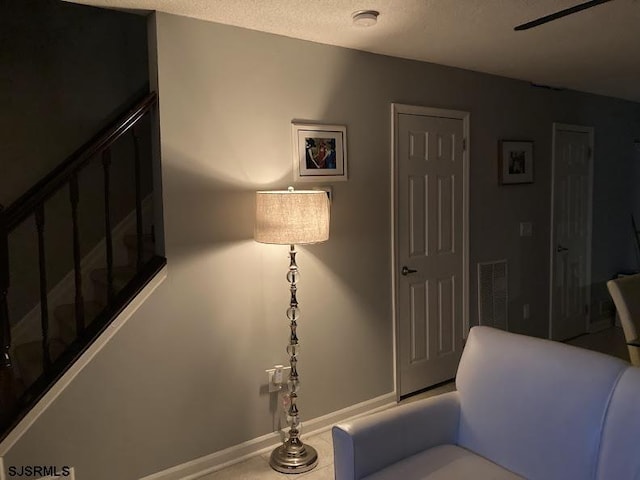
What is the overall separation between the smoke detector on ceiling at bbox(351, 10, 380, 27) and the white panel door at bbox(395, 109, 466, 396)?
900 mm

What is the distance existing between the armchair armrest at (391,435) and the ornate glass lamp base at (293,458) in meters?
0.81

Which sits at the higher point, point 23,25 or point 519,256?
point 23,25

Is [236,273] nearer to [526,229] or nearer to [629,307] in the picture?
[629,307]

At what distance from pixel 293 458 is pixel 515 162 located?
291cm

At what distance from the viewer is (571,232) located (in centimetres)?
472

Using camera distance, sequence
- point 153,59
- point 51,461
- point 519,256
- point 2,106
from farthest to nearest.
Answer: point 519,256 < point 2,106 < point 153,59 < point 51,461

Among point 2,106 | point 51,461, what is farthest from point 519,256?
point 2,106

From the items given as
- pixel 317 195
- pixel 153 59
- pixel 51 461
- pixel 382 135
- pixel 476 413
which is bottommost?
pixel 51 461

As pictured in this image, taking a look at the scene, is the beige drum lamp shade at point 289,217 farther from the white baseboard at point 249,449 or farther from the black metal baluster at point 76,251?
the white baseboard at point 249,449

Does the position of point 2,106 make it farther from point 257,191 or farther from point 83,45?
point 257,191

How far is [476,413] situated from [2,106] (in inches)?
→ 120

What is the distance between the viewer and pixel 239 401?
272 cm

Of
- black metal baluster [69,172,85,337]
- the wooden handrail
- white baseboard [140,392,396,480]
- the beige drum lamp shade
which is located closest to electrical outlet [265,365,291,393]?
white baseboard [140,392,396,480]

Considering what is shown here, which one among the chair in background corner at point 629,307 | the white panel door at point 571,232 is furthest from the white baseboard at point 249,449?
the white panel door at point 571,232
